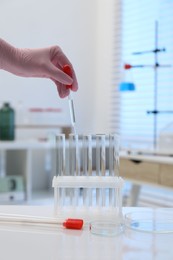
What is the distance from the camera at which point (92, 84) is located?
3449mm

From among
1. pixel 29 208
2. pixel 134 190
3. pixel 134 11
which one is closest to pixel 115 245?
pixel 29 208

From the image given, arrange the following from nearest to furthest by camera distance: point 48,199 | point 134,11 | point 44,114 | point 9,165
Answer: point 48,199 < point 9,165 < point 44,114 < point 134,11

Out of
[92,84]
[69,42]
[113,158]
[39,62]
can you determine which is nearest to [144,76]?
[92,84]

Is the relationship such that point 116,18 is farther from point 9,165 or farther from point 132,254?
point 132,254

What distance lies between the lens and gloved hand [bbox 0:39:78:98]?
3.43 feet

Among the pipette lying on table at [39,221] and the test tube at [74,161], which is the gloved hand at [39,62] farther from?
the pipette lying on table at [39,221]

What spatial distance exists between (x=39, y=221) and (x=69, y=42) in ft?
8.55

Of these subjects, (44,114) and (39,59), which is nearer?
(39,59)

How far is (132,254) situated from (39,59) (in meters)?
0.62

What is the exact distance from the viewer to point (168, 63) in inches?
115

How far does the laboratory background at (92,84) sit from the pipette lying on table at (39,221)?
1.64 meters

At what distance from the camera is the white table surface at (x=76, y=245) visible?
64 centimetres

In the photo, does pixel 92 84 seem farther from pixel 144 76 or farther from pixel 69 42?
pixel 144 76

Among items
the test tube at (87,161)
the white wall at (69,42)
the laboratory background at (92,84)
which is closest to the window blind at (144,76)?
the laboratory background at (92,84)
